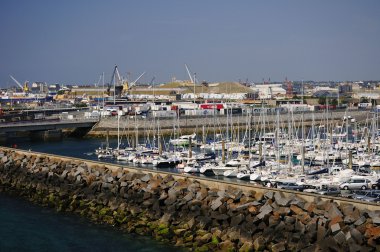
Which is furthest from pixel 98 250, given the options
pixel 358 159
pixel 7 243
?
pixel 358 159

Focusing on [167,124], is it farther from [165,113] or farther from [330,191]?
[330,191]

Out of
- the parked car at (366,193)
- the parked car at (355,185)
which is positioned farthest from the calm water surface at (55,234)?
the parked car at (355,185)

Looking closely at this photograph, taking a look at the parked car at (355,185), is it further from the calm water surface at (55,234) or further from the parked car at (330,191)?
the calm water surface at (55,234)

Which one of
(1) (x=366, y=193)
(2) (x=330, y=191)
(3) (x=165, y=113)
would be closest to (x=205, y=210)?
(2) (x=330, y=191)

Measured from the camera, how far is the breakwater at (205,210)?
10.6 metres

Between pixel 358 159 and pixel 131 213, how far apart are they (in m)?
14.5

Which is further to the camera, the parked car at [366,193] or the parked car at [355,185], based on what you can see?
the parked car at [355,185]

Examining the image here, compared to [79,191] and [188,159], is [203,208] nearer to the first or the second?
[79,191]

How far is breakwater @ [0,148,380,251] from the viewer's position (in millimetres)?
10562

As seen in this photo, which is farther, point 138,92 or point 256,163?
point 138,92

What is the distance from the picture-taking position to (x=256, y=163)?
2494cm

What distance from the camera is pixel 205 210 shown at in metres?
12.8

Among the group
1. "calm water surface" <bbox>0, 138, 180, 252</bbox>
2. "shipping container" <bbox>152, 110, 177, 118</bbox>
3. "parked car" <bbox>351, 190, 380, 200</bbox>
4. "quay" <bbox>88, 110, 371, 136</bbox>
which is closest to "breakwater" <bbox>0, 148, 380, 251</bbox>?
"calm water surface" <bbox>0, 138, 180, 252</bbox>

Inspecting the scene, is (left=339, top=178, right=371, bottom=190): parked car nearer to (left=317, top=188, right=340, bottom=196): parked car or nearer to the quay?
(left=317, top=188, right=340, bottom=196): parked car
